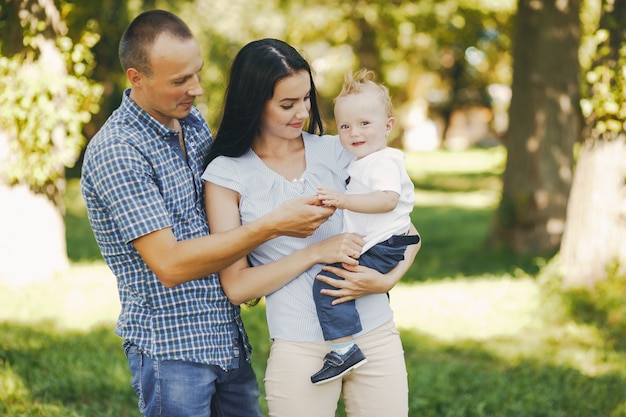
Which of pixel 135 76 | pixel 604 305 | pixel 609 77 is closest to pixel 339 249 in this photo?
pixel 135 76

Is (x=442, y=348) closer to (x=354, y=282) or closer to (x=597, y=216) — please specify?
(x=597, y=216)

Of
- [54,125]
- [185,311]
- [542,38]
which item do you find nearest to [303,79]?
[185,311]

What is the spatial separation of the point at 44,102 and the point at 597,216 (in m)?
5.30

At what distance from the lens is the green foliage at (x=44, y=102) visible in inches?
297

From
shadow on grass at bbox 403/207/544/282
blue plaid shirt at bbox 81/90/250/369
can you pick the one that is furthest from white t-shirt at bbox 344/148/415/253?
shadow on grass at bbox 403/207/544/282

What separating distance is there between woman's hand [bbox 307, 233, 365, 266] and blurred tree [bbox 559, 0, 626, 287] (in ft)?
15.8

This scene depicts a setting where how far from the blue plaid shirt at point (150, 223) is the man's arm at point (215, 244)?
63 mm

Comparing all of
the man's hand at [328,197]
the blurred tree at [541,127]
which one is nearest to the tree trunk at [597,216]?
the blurred tree at [541,127]

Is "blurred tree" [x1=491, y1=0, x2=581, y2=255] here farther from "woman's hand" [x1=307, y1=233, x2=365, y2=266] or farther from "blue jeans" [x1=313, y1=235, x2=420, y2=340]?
"woman's hand" [x1=307, y1=233, x2=365, y2=266]

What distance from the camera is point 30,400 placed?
4754 mm

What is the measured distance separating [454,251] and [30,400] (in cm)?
775

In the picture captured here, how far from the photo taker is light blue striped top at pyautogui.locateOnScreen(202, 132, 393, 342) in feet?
9.89

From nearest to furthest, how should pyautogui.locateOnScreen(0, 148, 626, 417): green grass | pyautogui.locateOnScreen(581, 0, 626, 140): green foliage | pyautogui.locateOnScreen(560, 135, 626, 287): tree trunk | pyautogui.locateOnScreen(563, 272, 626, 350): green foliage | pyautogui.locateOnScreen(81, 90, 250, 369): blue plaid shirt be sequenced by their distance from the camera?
pyautogui.locateOnScreen(81, 90, 250, 369): blue plaid shirt → pyautogui.locateOnScreen(0, 148, 626, 417): green grass → pyautogui.locateOnScreen(563, 272, 626, 350): green foliage → pyautogui.locateOnScreen(581, 0, 626, 140): green foliage → pyautogui.locateOnScreen(560, 135, 626, 287): tree trunk

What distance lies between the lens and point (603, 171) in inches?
286
